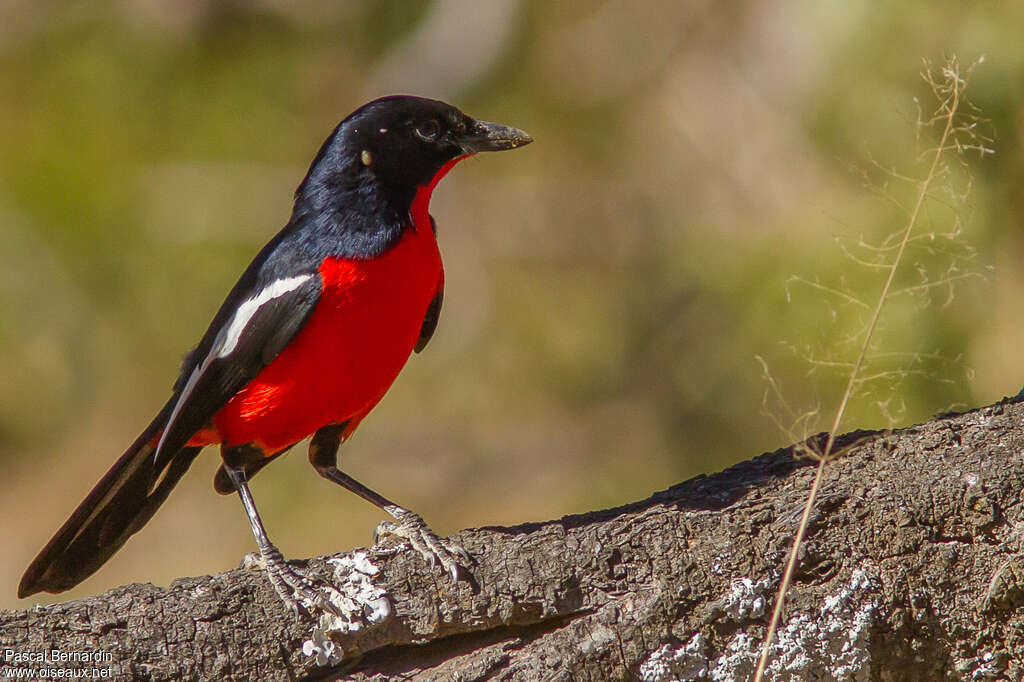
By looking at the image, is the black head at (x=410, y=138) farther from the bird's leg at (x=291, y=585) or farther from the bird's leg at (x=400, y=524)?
the bird's leg at (x=291, y=585)

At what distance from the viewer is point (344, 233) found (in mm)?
3559

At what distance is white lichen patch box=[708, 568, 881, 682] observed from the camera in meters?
2.78

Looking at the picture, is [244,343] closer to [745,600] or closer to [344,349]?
[344,349]

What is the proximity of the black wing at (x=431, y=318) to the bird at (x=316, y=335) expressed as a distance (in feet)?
0.08

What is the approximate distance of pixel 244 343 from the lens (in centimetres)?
350

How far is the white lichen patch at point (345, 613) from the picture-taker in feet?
9.14

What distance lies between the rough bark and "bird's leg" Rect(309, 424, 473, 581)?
4cm

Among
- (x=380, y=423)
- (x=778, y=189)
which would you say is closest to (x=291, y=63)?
(x=380, y=423)

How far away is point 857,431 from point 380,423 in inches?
201

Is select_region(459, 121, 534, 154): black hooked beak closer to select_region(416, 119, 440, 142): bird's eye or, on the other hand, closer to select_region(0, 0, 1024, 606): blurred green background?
select_region(416, 119, 440, 142): bird's eye

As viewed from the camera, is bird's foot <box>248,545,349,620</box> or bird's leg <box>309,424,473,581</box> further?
bird's leg <box>309,424,473,581</box>

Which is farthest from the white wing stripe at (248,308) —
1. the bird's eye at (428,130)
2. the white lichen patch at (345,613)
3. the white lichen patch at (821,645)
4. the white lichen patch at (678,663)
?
the white lichen patch at (821,645)

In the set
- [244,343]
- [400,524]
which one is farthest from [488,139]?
[400,524]

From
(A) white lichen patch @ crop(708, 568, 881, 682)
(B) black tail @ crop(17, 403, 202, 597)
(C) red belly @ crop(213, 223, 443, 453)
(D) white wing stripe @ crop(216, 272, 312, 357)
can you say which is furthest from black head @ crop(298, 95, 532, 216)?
(A) white lichen patch @ crop(708, 568, 881, 682)
